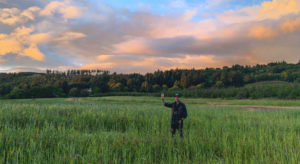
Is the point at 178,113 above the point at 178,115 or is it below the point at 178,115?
above

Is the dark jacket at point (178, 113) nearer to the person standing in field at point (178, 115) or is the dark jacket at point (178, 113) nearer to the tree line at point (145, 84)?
the person standing in field at point (178, 115)

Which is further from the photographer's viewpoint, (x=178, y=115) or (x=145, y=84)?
(x=145, y=84)

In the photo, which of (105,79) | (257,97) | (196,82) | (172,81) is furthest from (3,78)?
(257,97)

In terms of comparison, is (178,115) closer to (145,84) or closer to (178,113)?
(178,113)

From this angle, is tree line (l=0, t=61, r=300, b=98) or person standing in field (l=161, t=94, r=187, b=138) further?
tree line (l=0, t=61, r=300, b=98)

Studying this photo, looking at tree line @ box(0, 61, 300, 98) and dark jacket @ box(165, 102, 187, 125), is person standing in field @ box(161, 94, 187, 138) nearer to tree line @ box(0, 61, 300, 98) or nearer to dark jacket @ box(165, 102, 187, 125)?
dark jacket @ box(165, 102, 187, 125)

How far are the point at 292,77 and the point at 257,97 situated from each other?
2988 inches

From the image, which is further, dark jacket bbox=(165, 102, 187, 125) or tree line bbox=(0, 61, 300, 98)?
tree line bbox=(0, 61, 300, 98)

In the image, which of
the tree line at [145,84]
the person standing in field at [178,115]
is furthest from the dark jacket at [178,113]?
the tree line at [145,84]

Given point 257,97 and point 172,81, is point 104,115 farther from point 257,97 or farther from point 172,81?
point 172,81

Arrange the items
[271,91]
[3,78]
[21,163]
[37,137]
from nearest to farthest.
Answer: [21,163] → [37,137] → [271,91] → [3,78]

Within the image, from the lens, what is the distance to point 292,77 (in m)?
122

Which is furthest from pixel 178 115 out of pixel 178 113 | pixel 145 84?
pixel 145 84

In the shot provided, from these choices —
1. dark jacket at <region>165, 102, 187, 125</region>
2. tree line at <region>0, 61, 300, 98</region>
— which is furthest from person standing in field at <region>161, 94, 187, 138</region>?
tree line at <region>0, 61, 300, 98</region>
